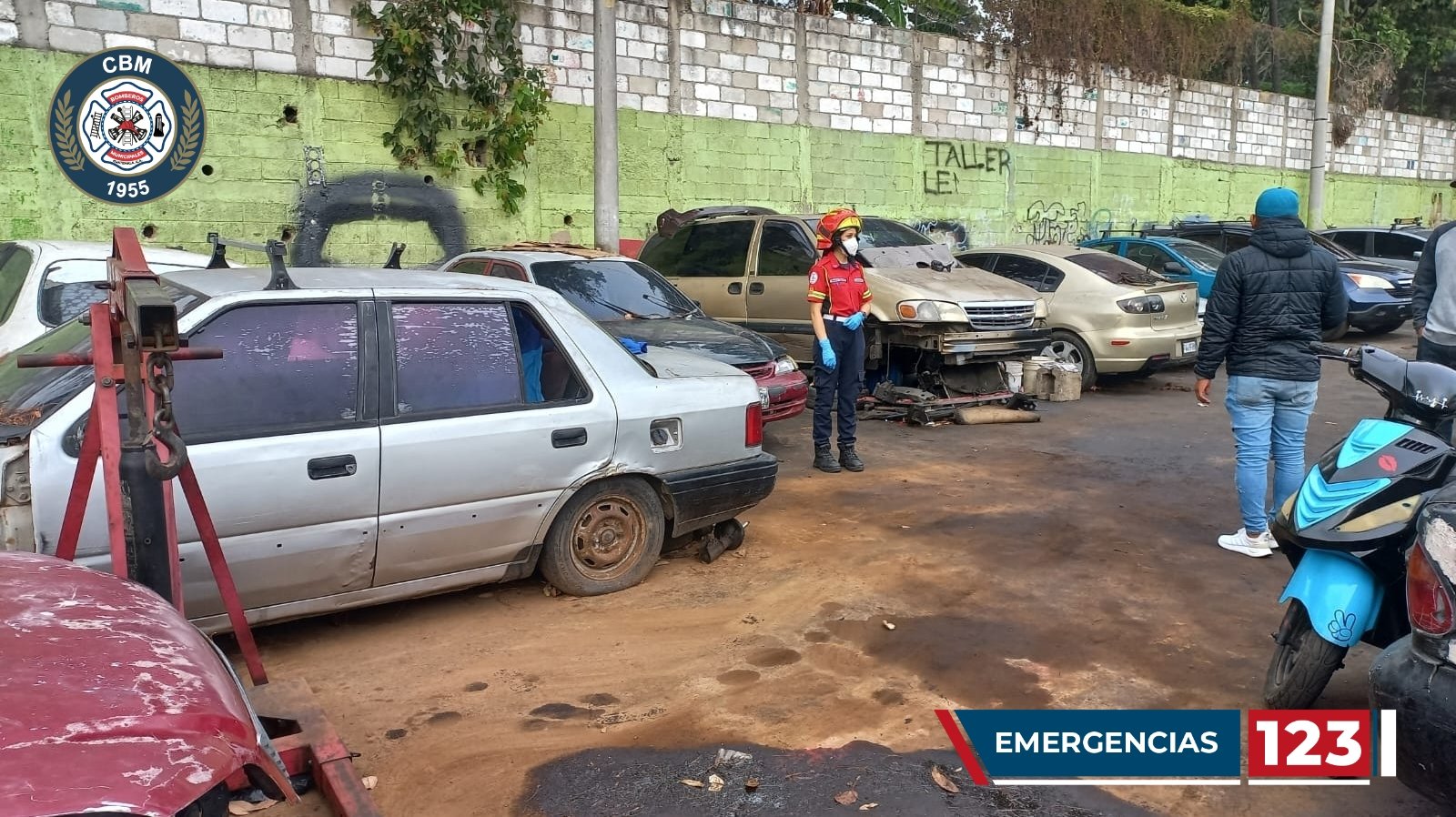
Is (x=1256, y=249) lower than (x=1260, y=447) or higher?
higher

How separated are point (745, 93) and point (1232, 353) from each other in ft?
33.1

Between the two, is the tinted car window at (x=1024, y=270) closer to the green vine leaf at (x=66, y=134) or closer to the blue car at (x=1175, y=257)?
the blue car at (x=1175, y=257)

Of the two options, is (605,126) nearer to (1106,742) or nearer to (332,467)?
(332,467)

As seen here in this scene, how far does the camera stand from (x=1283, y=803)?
316 cm

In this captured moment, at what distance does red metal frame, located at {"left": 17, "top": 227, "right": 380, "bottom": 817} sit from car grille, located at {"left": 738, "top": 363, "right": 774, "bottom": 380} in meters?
4.69

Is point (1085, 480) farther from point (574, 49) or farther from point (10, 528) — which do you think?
point (574, 49)

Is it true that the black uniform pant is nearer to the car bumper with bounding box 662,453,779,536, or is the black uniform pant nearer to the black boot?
the black boot

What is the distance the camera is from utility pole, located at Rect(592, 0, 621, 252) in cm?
A: 1098

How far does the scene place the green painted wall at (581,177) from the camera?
9.80 metres

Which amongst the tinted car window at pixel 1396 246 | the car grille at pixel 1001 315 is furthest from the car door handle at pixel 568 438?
the tinted car window at pixel 1396 246

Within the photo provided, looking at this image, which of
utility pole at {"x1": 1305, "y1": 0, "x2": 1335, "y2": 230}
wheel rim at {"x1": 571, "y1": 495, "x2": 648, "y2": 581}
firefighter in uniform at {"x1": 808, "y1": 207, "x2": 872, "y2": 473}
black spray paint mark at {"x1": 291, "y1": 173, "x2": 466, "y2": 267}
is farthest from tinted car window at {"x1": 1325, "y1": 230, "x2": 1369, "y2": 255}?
wheel rim at {"x1": 571, "y1": 495, "x2": 648, "y2": 581}

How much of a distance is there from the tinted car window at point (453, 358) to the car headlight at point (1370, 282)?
13174mm

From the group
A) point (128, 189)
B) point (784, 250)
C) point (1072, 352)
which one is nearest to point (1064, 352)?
point (1072, 352)

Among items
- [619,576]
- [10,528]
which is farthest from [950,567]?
[10,528]
